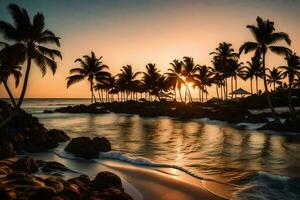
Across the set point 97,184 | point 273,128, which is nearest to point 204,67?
point 273,128

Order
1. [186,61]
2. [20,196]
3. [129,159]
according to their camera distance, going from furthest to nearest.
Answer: [186,61] < [129,159] < [20,196]

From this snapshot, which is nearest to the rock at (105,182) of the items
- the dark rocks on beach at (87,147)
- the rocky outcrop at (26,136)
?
the dark rocks on beach at (87,147)

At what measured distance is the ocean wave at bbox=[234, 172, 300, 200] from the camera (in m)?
9.49

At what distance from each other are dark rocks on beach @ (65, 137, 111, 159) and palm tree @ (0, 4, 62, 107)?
6599 mm

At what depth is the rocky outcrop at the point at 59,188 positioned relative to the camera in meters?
7.06

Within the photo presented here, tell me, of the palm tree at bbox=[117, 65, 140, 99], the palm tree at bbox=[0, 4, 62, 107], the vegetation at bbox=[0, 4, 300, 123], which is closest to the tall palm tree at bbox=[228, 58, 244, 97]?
the vegetation at bbox=[0, 4, 300, 123]

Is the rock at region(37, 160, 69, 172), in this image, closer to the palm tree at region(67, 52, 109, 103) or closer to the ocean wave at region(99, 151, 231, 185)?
the ocean wave at region(99, 151, 231, 185)

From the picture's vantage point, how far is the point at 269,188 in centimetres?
1037

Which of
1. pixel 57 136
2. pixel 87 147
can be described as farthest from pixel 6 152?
pixel 57 136

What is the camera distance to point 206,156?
16891 millimetres

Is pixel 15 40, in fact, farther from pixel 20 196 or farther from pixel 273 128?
pixel 273 128

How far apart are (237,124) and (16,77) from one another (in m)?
28.8

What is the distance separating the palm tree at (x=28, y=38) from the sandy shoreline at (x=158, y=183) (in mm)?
10426

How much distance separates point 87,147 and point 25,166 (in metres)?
5.69
